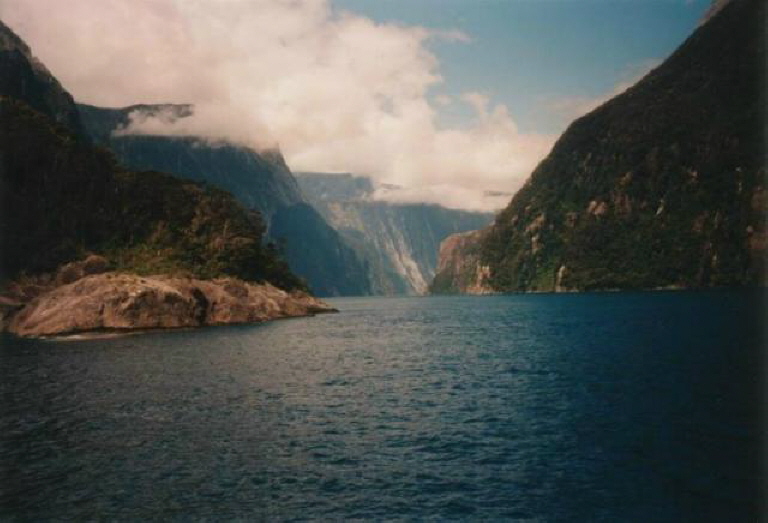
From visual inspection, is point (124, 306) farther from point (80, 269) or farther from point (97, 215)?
point (97, 215)

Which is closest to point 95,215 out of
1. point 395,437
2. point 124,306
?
point 124,306

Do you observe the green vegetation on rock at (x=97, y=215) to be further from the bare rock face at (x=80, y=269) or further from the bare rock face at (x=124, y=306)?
the bare rock face at (x=124, y=306)

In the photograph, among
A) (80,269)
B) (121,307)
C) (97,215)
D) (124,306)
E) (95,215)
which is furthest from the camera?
(97,215)

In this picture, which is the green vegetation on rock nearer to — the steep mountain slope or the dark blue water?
the steep mountain slope

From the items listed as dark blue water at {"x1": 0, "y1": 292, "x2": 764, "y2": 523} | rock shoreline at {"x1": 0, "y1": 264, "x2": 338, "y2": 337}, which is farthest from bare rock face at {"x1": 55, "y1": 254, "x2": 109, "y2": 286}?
dark blue water at {"x1": 0, "y1": 292, "x2": 764, "y2": 523}

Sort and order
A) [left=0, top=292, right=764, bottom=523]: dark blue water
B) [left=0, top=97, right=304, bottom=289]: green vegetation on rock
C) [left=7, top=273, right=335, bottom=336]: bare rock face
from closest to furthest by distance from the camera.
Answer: [left=0, top=292, right=764, bottom=523]: dark blue water, [left=7, top=273, right=335, bottom=336]: bare rock face, [left=0, top=97, right=304, bottom=289]: green vegetation on rock

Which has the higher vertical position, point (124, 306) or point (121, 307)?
point (124, 306)
